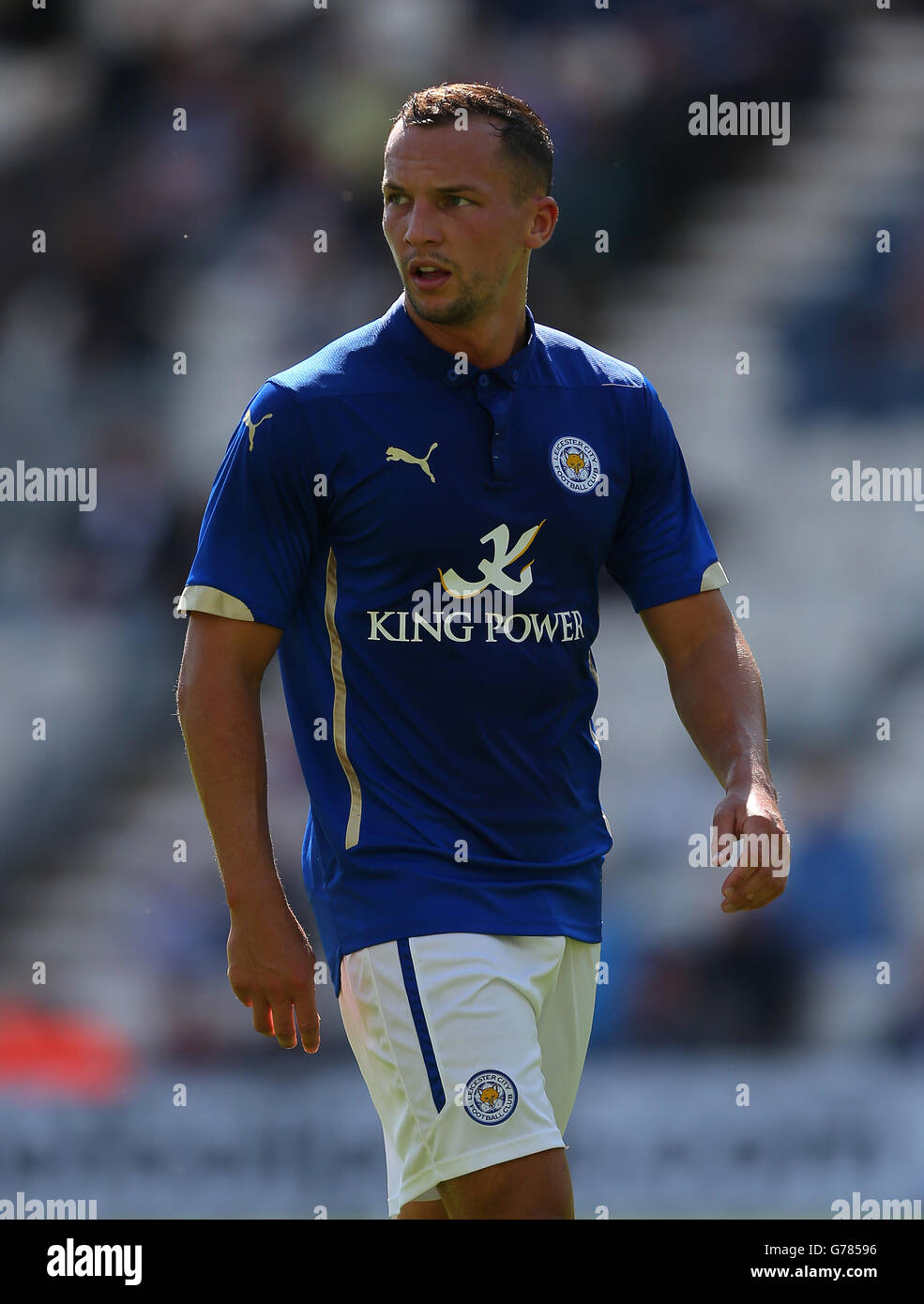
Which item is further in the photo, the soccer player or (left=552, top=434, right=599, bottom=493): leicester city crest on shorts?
(left=552, top=434, right=599, bottom=493): leicester city crest on shorts

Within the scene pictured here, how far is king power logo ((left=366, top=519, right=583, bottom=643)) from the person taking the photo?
8.53 ft

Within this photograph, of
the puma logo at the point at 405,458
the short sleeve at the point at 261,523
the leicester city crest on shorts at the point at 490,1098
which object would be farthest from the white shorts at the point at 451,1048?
the puma logo at the point at 405,458

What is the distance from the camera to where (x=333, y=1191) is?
4602mm

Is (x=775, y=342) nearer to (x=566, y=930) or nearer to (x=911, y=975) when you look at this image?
(x=911, y=975)

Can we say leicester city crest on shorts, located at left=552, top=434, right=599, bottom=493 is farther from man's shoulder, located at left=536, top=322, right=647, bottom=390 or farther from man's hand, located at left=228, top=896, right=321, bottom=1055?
man's hand, located at left=228, top=896, right=321, bottom=1055

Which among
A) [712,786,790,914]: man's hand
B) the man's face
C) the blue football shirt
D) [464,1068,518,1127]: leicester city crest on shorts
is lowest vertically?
[464,1068,518,1127]: leicester city crest on shorts

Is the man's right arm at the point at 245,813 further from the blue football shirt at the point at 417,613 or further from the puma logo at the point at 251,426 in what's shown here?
the puma logo at the point at 251,426

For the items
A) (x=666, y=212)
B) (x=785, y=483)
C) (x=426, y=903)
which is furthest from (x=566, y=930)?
(x=666, y=212)

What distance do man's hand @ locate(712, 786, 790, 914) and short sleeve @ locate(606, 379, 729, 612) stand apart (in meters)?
0.45

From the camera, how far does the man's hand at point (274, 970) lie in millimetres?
2475

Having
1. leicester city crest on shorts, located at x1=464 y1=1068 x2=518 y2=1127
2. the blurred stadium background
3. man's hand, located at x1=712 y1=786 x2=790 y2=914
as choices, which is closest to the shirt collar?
man's hand, located at x1=712 y1=786 x2=790 y2=914

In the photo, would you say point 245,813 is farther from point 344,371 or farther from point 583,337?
point 583,337

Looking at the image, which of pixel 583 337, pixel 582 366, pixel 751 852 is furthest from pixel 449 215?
pixel 583 337

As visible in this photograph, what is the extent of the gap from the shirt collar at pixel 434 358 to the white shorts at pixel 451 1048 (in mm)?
860
